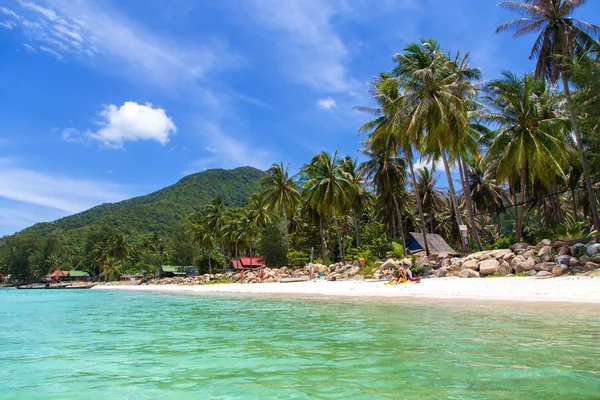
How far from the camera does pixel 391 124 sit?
26750mm

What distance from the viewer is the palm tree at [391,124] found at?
992 inches

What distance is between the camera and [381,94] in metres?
30.0

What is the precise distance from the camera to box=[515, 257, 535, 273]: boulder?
51.6 ft

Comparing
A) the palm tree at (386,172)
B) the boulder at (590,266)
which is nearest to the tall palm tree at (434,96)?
the boulder at (590,266)

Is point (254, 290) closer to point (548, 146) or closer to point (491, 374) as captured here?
point (548, 146)

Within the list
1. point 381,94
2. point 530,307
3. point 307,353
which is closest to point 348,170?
point 381,94

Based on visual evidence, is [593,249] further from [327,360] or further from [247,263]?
[247,263]

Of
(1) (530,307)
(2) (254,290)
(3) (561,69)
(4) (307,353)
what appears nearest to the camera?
(4) (307,353)

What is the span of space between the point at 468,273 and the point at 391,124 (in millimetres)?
13002

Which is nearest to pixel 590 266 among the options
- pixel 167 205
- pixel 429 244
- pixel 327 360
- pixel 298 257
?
pixel 327 360

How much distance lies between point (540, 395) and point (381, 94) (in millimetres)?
28748

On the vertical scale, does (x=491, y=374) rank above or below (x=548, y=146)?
below

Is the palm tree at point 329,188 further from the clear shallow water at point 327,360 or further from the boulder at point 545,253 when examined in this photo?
the clear shallow water at point 327,360

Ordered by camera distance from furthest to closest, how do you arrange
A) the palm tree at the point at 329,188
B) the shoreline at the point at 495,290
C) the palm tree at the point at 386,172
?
the palm tree at the point at 329,188, the palm tree at the point at 386,172, the shoreline at the point at 495,290
